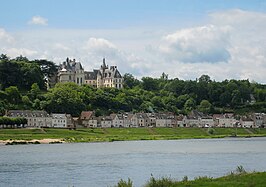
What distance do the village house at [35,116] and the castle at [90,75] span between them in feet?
158

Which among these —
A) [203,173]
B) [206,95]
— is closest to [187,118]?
[206,95]

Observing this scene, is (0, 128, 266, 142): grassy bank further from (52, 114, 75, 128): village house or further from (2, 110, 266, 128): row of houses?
(2, 110, 266, 128): row of houses

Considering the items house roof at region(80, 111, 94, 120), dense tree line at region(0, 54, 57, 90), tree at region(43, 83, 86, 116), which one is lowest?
house roof at region(80, 111, 94, 120)

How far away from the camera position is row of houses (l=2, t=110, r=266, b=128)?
386ft

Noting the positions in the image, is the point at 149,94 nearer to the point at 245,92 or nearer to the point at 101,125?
the point at 245,92

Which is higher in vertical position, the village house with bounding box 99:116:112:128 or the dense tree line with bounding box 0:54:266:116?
the dense tree line with bounding box 0:54:266:116

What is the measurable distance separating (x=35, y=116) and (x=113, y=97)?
116ft

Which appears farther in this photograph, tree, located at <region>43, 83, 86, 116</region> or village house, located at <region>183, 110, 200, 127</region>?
village house, located at <region>183, 110, 200, 127</region>

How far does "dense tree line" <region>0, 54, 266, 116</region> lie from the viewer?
421 ft

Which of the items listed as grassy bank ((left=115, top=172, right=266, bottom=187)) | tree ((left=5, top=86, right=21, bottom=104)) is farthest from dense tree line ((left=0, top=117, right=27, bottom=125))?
grassy bank ((left=115, top=172, right=266, bottom=187))

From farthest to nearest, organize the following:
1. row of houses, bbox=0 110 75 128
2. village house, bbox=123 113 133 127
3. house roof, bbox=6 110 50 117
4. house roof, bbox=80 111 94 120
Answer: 1. village house, bbox=123 113 133 127
2. house roof, bbox=80 111 94 120
3. row of houses, bbox=0 110 75 128
4. house roof, bbox=6 110 50 117

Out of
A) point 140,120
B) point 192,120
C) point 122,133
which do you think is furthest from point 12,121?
point 192,120

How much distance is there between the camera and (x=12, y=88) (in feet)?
415

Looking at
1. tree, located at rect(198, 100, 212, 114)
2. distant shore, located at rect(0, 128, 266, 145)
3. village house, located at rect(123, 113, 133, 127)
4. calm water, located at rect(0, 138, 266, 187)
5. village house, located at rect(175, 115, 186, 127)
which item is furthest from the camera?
tree, located at rect(198, 100, 212, 114)
